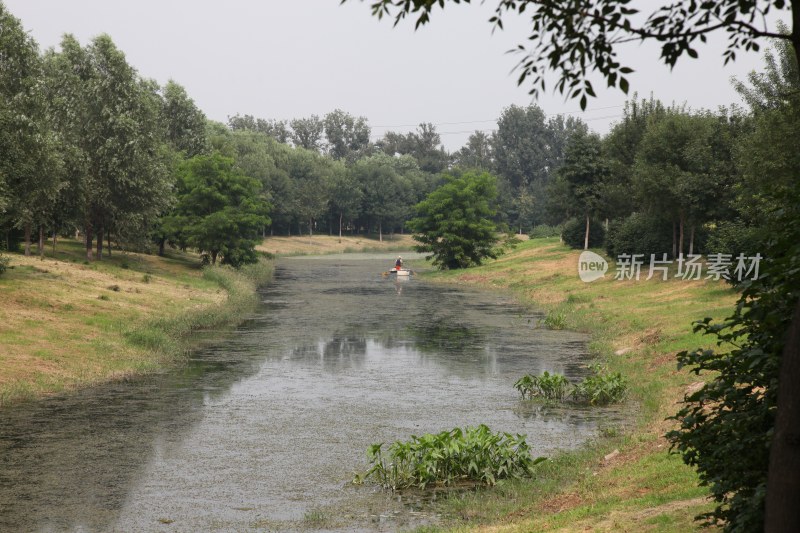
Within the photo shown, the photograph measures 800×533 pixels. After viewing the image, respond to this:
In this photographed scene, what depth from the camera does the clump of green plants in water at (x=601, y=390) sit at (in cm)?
2366

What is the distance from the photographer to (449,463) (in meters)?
16.6

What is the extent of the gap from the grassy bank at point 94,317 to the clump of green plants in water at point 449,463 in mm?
12036

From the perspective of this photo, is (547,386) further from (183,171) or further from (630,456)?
(183,171)

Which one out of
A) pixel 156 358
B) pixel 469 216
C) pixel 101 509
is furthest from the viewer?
pixel 469 216

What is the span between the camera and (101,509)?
14.9 m

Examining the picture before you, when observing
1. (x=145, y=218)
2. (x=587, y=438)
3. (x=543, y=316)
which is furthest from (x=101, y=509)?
(x=145, y=218)

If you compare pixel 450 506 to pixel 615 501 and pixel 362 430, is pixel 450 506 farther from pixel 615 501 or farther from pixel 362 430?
pixel 362 430

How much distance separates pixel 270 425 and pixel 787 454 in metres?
16.7

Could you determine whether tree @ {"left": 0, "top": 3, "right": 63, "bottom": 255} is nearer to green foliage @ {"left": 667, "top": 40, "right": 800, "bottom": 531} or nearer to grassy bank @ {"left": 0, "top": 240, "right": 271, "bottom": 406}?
grassy bank @ {"left": 0, "top": 240, "right": 271, "bottom": 406}

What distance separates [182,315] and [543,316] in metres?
19.0

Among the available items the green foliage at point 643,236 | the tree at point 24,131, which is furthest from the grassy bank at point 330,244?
the tree at point 24,131

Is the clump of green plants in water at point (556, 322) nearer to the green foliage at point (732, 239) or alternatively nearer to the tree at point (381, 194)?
the green foliage at point (732, 239)

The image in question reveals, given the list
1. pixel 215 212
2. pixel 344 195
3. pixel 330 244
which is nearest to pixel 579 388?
pixel 215 212

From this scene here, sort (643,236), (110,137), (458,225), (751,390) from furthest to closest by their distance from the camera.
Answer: (458,225) → (643,236) → (110,137) → (751,390)
